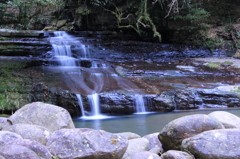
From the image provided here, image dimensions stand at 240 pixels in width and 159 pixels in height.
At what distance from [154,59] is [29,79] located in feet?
24.6

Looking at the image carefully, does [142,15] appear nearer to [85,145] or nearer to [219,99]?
[219,99]

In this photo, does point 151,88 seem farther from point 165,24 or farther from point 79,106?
point 165,24

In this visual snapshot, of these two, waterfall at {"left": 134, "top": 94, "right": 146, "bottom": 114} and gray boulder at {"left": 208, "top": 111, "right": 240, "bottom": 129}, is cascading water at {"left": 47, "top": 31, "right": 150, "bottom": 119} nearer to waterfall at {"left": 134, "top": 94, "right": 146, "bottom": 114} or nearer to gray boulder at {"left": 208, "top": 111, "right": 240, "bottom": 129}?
waterfall at {"left": 134, "top": 94, "right": 146, "bottom": 114}

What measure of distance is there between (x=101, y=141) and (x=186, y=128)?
4.48 feet

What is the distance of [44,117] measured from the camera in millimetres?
4051

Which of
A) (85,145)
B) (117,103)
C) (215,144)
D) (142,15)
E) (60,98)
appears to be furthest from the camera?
(142,15)

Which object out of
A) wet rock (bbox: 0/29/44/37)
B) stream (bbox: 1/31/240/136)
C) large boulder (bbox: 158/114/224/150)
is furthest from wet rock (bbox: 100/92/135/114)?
wet rock (bbox: 0/29/44/37)

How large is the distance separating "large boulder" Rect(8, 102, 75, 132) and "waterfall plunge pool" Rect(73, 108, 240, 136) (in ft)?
7.90

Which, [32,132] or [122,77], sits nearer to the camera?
[32,132]

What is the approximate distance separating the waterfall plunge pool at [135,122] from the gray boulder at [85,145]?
3.06 metres

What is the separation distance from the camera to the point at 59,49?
1303cm

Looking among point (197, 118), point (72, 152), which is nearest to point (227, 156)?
point (197, 118)

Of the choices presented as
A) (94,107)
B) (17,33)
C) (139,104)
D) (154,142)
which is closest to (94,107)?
(94,107)

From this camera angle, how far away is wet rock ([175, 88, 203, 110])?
857cm
